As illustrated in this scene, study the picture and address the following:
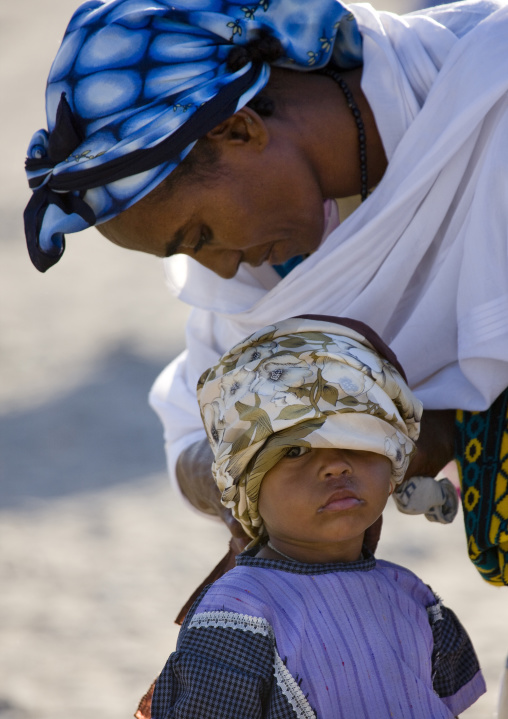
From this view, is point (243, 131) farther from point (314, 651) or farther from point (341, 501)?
point (314, 651)

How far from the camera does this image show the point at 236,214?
7.08 feet

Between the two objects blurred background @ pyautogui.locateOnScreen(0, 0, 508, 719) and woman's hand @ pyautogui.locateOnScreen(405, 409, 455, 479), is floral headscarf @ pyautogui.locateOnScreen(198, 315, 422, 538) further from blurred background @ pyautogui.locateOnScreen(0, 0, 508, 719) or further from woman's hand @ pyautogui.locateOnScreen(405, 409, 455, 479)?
blurred background @ pyautogui.locateOnScreen(0, 0, 508, 719)

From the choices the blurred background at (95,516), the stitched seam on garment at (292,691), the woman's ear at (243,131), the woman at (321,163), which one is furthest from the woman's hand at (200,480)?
the blurred background at (95,516)

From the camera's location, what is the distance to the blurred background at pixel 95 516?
3.88m

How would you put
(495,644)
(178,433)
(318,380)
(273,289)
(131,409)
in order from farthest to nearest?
1. (131,409)
2. (495,644)
3. (178,433)
4. (273,289)
5. (318,380)

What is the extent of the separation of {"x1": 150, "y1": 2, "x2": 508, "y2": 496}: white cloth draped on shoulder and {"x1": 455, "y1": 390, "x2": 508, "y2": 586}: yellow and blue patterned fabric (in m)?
0.05

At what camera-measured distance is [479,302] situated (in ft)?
6.57

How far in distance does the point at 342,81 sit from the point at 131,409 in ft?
13.2

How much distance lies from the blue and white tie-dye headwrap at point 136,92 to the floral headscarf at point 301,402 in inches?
15.9

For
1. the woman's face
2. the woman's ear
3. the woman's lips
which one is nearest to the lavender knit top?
the woman's lips

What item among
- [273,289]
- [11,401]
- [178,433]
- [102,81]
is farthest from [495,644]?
[11,401]

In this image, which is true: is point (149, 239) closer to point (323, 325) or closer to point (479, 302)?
point (323, 325)

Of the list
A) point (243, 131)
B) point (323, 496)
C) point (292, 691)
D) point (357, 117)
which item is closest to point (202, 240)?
point (243, 131)

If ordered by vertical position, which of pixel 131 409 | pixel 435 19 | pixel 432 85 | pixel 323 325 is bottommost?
pixel 131 409
